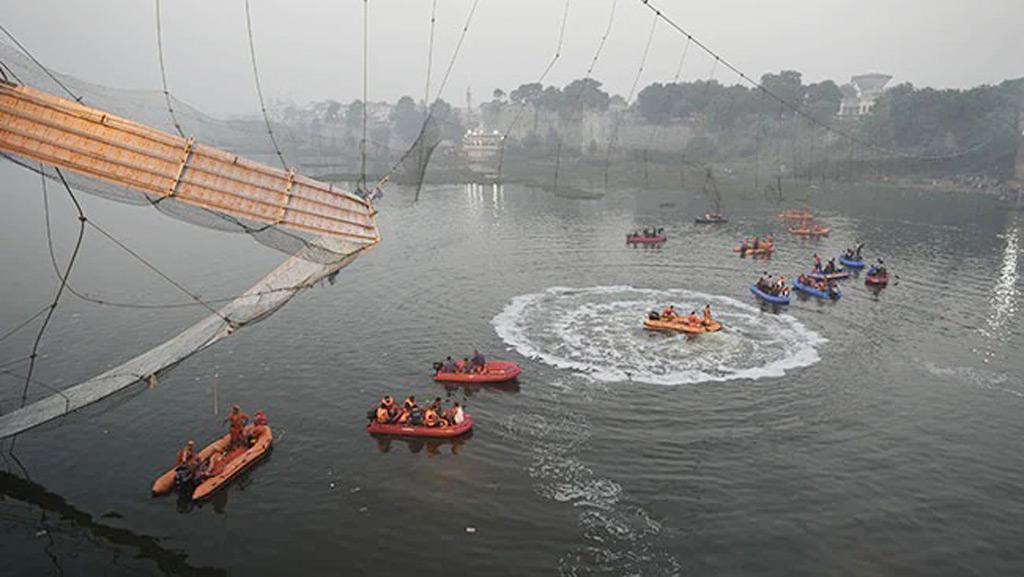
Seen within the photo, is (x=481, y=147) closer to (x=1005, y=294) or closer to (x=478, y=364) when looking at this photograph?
(x=1005, y=294)

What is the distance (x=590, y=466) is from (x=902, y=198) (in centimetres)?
11197

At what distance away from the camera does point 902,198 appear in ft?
365

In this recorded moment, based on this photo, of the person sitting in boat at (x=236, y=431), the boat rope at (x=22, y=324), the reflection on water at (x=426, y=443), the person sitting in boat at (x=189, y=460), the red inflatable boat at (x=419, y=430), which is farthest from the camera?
the boat rope at (x=22, y=324)

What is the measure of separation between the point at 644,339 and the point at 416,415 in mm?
16011

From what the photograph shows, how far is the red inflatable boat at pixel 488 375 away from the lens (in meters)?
30.5

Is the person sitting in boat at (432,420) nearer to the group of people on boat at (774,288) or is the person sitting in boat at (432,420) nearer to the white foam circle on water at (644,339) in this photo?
the white foam circle on water at (644,339)

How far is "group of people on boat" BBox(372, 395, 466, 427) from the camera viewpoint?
84.2 ft

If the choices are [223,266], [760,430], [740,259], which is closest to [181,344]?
[760,430]

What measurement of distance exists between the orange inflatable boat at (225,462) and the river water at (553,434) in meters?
0.52

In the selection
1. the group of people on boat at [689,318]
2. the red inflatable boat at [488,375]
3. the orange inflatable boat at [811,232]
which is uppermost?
the orange inflatable boat at [811,232]

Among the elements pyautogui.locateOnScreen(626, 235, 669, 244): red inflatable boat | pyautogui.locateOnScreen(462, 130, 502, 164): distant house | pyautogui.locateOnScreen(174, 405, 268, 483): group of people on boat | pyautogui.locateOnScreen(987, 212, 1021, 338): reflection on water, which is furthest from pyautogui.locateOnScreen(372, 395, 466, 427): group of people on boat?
pyautogui.locateOnScreen(462, 130, 502, 164): distant house

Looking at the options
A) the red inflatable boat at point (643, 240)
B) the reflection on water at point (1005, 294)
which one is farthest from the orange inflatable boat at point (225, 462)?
the red inflatable boat at point (643, 240)

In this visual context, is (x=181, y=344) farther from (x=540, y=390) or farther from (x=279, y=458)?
(x=540, y=390)

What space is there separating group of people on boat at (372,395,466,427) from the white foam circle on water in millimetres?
8361
